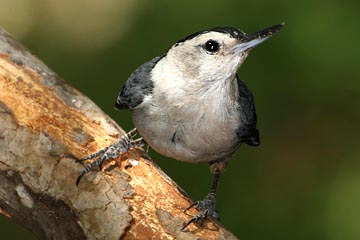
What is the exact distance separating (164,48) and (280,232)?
176cm

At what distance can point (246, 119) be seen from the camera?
11.3 ft

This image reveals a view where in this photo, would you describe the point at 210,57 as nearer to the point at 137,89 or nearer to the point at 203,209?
the point at 137,89

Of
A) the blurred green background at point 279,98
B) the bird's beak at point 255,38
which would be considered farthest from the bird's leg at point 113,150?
the blurred green background at point 279,98

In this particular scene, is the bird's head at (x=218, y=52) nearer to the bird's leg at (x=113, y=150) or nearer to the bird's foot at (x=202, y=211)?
the bird's leg at (x=113, y=150)

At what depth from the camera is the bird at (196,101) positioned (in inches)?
125

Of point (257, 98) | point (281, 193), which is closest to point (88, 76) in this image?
point (257, 98)

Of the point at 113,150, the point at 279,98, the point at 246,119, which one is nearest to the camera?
the point at 113,150

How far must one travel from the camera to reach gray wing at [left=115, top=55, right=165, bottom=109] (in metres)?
3.44

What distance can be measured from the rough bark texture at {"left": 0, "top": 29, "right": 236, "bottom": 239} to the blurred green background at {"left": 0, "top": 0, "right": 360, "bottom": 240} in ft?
5.22

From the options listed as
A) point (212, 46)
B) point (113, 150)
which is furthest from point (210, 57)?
point (113, 150)

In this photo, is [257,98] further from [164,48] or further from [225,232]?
[225,232]

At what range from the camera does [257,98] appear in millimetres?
4965

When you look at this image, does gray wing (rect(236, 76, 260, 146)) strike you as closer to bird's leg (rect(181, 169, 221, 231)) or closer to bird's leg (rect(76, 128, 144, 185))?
bird's leg (rect(181, 169, 221, 231))

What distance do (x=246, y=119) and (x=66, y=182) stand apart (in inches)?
39.0
